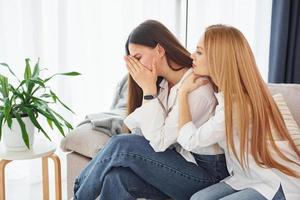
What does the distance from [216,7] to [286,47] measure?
0.58m

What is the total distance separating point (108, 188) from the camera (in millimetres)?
1429

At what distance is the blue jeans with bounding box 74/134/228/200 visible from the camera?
1.44m

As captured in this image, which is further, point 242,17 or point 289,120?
point 242,17

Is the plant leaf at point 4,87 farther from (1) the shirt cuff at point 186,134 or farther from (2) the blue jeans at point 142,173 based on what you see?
(1) the shirt cuff at point 186,134

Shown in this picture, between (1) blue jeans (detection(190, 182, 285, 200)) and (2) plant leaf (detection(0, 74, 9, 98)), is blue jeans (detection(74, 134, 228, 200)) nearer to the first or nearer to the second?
(1) blue jeans (detection(190, 182, 285, 200))

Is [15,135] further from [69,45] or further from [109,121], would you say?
[69,45]

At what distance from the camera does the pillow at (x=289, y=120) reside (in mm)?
1499

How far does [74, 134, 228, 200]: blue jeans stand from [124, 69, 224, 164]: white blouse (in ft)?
0.10

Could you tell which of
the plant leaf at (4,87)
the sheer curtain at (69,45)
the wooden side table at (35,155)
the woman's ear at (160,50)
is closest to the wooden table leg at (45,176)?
the wooden side table at (35,155)

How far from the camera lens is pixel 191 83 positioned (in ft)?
4.94

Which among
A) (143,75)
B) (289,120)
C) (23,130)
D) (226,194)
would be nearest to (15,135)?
(23,130)

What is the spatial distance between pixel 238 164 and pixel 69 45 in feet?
4.76

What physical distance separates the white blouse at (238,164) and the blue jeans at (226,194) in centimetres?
1

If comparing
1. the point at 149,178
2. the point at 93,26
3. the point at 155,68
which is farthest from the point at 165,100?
the point at 93,26
